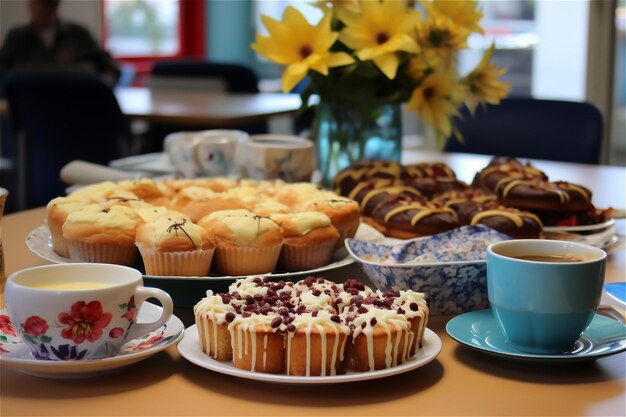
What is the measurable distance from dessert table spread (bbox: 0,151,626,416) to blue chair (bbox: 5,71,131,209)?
2.59 metres

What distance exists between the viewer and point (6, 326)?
883 millimetres

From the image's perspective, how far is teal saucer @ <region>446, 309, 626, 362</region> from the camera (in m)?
0.82

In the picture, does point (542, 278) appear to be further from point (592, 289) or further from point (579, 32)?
point (579, 32)

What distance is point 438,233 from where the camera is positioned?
1.23 metres

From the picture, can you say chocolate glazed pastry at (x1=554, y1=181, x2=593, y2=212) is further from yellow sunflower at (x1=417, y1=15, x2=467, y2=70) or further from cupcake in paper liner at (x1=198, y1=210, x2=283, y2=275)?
cupcake in paper liner at (x1=198, y1=210, x2=283, y2=275)

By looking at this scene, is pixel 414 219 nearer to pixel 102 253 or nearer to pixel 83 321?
pixel 102 253

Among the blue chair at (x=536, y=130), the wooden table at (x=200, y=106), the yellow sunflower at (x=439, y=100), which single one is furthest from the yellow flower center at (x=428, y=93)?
the wooden table at (x=200, y=106)

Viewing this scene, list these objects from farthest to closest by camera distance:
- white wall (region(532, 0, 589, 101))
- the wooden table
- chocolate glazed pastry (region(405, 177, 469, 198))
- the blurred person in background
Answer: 1. the blurred person in background
2. white wall (region(532, 0, 589, 101))
3. the wooden table
4. chocolate glazed pastry (region(405, 177, 469, 198))

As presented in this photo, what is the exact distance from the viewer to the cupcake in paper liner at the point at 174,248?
1015 millimetres

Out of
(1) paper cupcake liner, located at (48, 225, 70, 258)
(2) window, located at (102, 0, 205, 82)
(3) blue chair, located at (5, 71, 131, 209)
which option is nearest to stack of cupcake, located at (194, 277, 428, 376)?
(1) paper cupcake liner, located at (48, 225, 70, 258)

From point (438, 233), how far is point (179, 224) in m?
0.38

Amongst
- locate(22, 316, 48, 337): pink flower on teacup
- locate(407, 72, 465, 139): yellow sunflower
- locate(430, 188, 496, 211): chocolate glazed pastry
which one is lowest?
locate(22, 316, 48, 337): pink flower on teacup

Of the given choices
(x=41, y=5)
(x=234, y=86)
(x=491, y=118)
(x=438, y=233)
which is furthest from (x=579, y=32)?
(x=438, y=233)

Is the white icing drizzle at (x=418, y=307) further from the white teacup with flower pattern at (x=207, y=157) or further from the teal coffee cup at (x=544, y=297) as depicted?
the white teacup with flower pattern at (x=207, y=157)
